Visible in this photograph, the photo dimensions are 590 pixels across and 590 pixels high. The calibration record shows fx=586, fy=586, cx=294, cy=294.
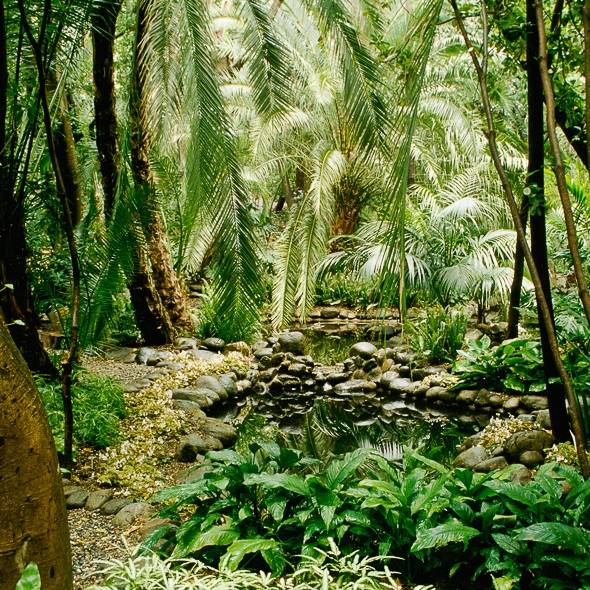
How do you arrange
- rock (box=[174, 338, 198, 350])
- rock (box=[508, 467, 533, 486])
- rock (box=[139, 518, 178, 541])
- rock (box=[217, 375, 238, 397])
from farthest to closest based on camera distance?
rock (box=[174, 338, 198, 350]) < rock (box=[217, 375, 238, 397]) < rock (box=[508, 467, 533, 486]) < rock (box=[139, 518, 178, 541])

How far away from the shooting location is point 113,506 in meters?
3.71

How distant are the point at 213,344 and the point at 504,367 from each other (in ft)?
13.4

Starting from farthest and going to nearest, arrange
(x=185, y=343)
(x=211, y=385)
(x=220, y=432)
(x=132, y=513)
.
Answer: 1. (x=185, y=343)
2. (x=211, y=385)
3. (x=220, y=432)
4. (x=132, y=513)

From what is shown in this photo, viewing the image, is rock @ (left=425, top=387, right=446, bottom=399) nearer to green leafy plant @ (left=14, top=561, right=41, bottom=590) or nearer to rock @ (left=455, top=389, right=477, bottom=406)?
rock @ (left=455, top=389, right=477, bottom=406)

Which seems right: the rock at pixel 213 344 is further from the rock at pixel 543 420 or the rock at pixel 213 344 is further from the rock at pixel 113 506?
the rock at pixel 113 506

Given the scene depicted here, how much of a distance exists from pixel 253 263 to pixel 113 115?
318 centimetres

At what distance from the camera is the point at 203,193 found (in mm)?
3572

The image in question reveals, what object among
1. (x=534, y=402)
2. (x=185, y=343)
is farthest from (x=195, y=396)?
(x=534, y=402)

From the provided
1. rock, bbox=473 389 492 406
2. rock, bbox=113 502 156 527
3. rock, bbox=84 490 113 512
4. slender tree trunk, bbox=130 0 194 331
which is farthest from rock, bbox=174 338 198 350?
rock, bbox=113 502 156 527

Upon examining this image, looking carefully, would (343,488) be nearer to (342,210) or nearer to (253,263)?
(253,263)

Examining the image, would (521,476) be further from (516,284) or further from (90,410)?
(90,410)

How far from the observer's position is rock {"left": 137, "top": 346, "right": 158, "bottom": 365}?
744 centimetres

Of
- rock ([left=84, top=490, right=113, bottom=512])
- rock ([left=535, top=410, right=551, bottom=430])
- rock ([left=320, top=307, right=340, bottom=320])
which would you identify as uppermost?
rock ([left=320, top=307, right=340, bottom=320])

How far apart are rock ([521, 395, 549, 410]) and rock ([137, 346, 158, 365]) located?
454cm
